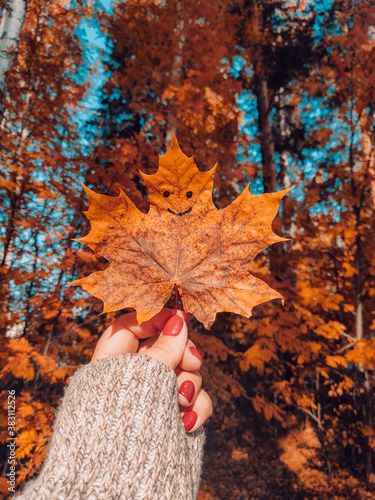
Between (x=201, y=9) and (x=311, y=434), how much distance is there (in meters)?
8.59

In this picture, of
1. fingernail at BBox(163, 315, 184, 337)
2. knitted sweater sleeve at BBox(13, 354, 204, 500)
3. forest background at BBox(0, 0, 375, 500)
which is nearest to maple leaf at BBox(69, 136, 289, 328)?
fingernail at BBox(163, 315, 184, 337)

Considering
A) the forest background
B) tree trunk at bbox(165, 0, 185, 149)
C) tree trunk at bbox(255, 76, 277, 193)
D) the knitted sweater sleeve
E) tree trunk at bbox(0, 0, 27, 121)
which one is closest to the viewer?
the knitted sweater sleeve

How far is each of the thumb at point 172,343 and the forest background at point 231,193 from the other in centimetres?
165

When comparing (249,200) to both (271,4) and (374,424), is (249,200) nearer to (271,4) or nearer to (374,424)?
(374,424)

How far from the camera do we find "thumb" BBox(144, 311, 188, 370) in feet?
3.59

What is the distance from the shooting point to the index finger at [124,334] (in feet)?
4.05

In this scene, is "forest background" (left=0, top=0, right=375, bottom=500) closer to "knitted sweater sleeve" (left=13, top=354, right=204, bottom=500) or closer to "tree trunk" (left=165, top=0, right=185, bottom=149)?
"tree trunk" (left=165, top=0, right=185, bottom=149)

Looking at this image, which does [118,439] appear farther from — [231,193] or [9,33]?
[231,193]

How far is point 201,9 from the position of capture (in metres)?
5.05

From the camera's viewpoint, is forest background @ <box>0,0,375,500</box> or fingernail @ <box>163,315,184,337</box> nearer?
fingernail @ <box>163,315,184,337</box>

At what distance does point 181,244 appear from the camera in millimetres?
1159

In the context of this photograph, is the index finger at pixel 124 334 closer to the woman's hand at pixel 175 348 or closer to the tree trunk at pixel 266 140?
the woman's hand at pixel 175 348

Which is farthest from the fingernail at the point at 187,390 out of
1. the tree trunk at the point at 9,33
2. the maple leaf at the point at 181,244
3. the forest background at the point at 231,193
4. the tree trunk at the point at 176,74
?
the tree trunk at the point at 176,74

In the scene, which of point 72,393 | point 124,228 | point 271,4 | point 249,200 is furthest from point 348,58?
point 72,393
